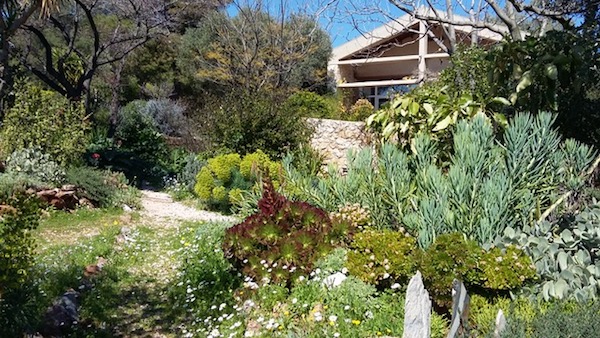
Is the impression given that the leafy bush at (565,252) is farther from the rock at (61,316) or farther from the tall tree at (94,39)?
the tall tree at (94,39)

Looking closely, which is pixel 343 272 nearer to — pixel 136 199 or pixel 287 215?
pixel 287 215

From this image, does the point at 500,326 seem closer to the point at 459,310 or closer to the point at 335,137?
the point at 459,310

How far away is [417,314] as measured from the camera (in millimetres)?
2867

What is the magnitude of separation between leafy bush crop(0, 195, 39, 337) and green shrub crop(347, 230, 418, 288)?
2232 millimetres

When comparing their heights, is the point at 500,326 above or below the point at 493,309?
above

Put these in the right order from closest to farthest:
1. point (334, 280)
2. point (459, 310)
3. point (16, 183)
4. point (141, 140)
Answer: point (459, 310) < point (334, 280) < point (16, 183) < point (141, 140)

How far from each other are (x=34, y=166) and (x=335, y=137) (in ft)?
21.6

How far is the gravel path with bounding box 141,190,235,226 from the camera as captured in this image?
905 cm

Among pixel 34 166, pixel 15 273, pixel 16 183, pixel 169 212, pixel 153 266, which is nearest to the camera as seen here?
pixel 15 273

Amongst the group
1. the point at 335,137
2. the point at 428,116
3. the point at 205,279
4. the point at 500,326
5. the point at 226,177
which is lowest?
the point at 205,279

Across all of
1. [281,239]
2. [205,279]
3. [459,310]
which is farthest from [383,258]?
[205,279]

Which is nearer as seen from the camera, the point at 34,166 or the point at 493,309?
the point at 493,309

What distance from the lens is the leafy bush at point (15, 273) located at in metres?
3.38

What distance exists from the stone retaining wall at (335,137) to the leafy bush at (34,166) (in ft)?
18.7
